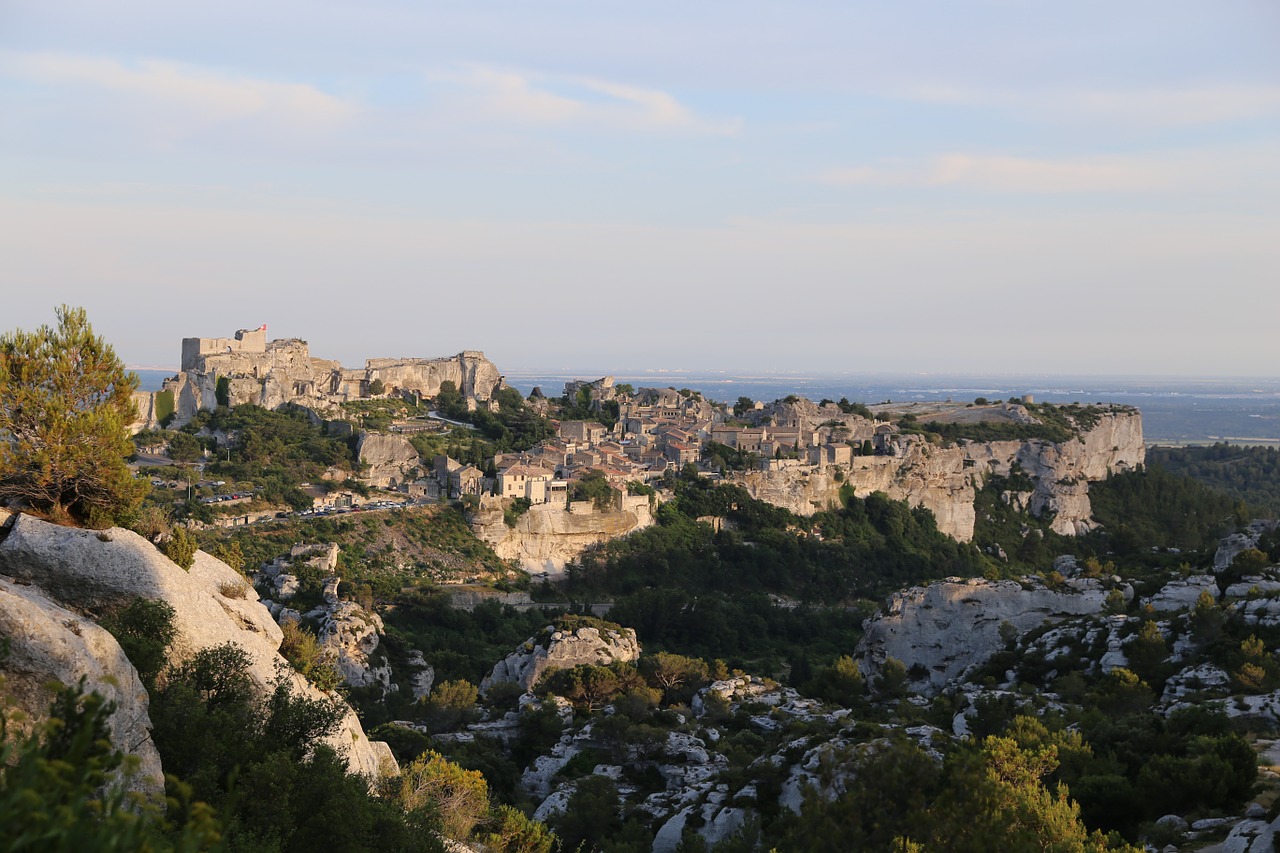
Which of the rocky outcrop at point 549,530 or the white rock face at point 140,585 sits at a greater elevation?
the white rock face at point 140,585

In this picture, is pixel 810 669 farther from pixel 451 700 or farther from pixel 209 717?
pixel 209 717

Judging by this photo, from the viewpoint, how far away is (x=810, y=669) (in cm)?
3850

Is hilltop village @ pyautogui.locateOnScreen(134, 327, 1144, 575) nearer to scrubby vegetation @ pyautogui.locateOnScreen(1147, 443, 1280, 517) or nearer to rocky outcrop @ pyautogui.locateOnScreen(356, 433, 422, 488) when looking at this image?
rocky outcrop @ pyautogui.locateOnScreen(356, 433, 422, 488)

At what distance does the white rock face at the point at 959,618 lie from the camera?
34.2m

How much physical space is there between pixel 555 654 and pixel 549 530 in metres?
18.3

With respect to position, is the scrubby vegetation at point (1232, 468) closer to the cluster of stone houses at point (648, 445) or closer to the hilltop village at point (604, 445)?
the hilltop village at point (604, 445)

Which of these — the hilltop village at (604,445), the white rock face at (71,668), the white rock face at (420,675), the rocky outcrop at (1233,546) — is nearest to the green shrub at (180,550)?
the white rock face at (71,668)

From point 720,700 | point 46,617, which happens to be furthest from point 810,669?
point 46,617

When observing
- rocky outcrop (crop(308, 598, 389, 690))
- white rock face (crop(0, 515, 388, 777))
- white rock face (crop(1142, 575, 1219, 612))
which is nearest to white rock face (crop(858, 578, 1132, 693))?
white rock face (crop(1142, 575, 1219, 612))

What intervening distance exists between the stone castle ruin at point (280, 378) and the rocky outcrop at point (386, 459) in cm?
642

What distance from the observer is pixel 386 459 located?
5291 centimetres

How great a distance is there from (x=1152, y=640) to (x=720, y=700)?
10.6 metres

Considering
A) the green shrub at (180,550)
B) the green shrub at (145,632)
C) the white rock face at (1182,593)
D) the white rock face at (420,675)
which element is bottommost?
the white rock face at (420,675)

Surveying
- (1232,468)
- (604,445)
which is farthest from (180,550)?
(1232,468)
